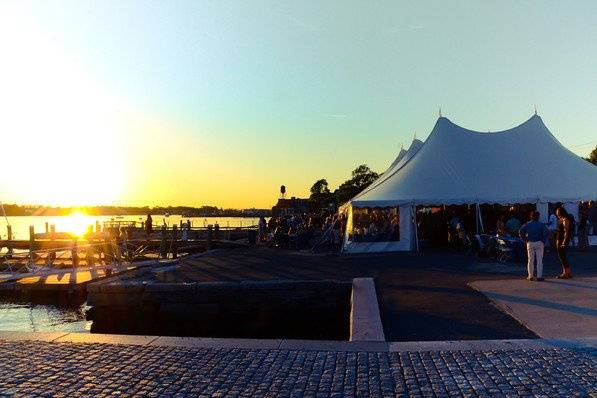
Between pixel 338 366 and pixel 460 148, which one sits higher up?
pixel 460 148

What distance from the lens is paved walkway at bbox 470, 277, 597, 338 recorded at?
6.94 m

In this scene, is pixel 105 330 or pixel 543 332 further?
pixel 105 330

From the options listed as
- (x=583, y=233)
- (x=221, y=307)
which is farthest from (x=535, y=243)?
(x=583, y=233)

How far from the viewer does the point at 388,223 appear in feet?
66.4

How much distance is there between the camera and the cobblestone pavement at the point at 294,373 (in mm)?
4809

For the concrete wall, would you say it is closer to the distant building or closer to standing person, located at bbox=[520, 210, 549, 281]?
standing person, located at bbox=[520, 210, 549, 281]

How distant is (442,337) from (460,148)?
15643mm

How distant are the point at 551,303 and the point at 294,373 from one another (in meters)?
5.07

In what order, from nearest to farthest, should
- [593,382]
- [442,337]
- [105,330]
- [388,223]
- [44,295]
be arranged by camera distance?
[593,382] → [442,337] → [105,330] → [44,295] → [388,223]

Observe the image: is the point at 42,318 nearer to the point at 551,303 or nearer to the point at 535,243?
the point at 551,303

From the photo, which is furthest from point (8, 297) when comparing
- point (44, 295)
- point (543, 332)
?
point (543, 332)

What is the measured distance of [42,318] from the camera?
42.0 feet

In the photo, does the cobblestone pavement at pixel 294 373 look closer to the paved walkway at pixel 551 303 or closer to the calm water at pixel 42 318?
the paved walkway at pixel 551 303

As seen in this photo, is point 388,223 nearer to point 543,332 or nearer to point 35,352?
point 543,332
